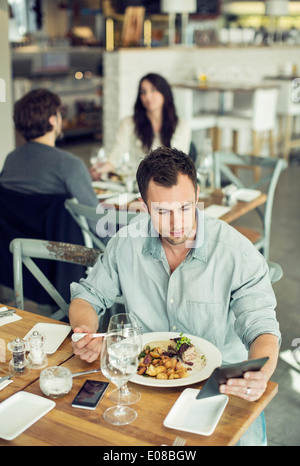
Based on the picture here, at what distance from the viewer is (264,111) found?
21.9 feet

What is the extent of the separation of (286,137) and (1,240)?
5.45 m

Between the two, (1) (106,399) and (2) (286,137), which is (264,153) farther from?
(1) (106,399)

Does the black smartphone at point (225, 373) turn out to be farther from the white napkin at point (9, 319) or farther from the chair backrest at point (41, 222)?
the chair backrest at point (41, 222)

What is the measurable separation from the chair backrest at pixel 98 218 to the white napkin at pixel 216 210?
0.39m

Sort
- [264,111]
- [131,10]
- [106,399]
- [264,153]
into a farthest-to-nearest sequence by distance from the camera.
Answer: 1. [264,153]
2. [131,10]
3. [264,111]
4. [106,399]

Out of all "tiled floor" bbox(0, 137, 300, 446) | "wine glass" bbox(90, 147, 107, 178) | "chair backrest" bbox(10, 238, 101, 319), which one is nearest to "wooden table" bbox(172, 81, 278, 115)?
"tiled floor" bbox(0, 137, 300, 446)

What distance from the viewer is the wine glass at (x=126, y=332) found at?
130 centimetres

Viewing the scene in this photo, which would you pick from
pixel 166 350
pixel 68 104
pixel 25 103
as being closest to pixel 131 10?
pixel 68 104

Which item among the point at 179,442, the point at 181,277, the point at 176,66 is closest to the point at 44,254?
the point at 181,277

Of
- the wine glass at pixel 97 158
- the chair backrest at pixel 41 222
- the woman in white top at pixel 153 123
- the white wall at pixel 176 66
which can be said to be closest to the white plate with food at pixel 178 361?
the chair backrest at pixel 41 222

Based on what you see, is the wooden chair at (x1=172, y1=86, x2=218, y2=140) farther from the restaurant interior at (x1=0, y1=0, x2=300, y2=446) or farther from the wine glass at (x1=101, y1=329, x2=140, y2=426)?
the wine glass at (x1=101, y1=329, x2=140, y2=426)

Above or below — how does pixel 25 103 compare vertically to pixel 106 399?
above

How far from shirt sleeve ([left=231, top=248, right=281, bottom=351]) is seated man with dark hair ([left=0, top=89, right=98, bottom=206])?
144cm

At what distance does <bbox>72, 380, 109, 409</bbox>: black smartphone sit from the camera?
50.3 inches
